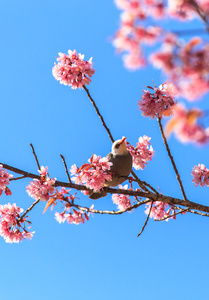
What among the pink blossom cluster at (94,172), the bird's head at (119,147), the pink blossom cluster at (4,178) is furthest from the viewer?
the bird's head at (119,147)

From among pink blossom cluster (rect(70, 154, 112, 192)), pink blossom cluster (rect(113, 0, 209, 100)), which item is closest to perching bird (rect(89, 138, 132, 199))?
pink blossom cluster (rect(70, 154, 112, 192))

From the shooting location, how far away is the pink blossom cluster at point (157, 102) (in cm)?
407

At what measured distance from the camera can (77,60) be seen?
14.7ft

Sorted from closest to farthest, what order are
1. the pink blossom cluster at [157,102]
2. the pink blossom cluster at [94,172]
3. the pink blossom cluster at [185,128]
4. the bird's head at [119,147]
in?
the pink blossom cluster at [185,128] → the pink blossom cluster at [94,172] → the pink blossom cluster at [157,102] → the bird's head at [119,147]

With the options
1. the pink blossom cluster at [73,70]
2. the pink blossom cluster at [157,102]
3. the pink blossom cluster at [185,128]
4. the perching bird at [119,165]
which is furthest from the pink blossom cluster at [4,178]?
the pink blossom cluster at [185,128]

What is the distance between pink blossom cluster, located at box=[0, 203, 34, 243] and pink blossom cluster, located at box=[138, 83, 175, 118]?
194 cm

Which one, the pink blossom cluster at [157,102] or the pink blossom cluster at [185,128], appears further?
the pink blossom cluster at [157,102]

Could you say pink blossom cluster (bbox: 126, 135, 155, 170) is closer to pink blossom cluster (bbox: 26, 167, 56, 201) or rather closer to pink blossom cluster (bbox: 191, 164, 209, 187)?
pink blossom cluster (bbox: 191, 164, 209, 187)

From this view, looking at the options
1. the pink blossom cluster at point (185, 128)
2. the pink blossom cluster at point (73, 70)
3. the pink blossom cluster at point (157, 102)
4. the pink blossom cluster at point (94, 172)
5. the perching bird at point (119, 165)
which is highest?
the pink blossom cluster at point (73, 70)

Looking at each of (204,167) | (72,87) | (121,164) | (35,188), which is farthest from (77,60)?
(204,167)

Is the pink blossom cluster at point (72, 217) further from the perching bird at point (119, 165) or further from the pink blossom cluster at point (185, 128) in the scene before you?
the pink blossom cluster at point (185, 128)

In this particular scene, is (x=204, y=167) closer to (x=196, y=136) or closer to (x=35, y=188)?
(x=35, y=188)

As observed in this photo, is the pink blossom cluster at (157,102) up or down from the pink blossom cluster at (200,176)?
up

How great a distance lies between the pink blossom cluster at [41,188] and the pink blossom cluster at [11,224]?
0.54m
